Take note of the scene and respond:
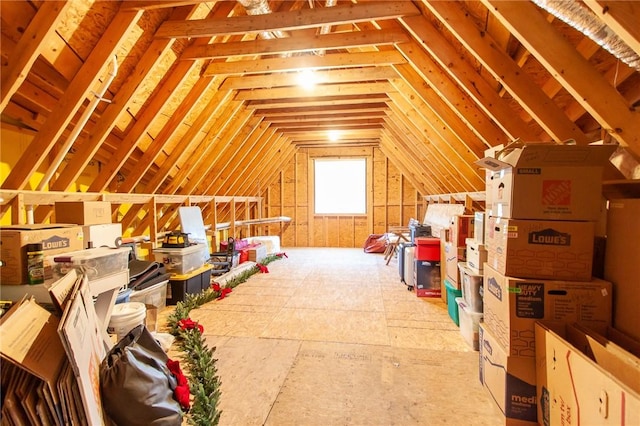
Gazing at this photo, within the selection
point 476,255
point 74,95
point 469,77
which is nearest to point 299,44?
point 469,77

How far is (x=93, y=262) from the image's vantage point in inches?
83.0

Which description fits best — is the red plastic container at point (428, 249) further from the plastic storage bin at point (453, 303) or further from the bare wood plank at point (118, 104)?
the bare wood plank at point (118, 104)

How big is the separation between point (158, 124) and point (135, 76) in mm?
1013

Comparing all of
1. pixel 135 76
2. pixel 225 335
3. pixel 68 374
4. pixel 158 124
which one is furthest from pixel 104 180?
pixel 68 374

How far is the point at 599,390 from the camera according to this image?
1.13m

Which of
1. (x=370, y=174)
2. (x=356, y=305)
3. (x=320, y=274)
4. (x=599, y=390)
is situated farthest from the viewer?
(x=370, y=174)

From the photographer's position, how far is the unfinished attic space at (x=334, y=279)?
1408 millimetres

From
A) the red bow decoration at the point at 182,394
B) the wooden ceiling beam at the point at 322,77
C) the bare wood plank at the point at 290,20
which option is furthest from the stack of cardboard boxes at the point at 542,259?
the wooden ceiling beam at the point at 322,77

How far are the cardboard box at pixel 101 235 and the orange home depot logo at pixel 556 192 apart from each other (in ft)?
11.3

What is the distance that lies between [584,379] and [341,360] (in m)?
1.48

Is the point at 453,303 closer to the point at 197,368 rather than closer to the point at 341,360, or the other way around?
the point at 341,360

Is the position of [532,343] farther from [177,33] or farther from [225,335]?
[177,33]

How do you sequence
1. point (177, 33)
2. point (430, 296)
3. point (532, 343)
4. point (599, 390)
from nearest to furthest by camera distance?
point (599, 390), point (532, 343), point (177, 33), point (430, 296)

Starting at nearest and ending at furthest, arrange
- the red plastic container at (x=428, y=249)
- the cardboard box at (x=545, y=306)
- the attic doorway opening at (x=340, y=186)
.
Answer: the cardboard box at (x=545, y=306) → the red plastic container at (x=428, y=249) → the attic doorway opening at (x=340, y=186)
